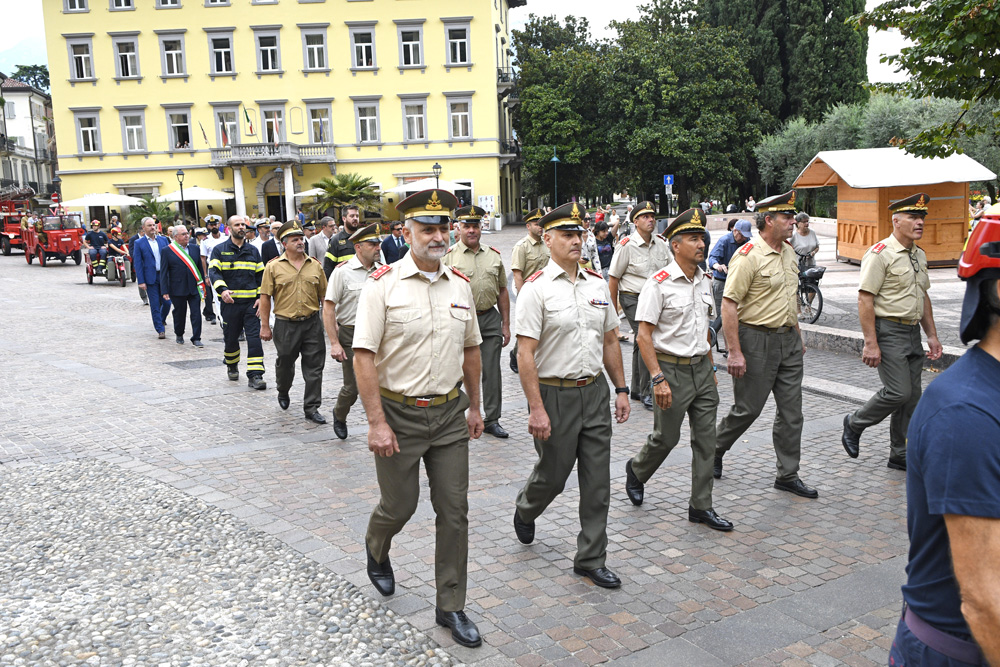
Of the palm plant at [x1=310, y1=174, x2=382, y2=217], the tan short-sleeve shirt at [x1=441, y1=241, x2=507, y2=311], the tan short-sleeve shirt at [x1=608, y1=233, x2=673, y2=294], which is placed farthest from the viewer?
the palm plant at [x1=310, y1=174, x2=382, y2=217]

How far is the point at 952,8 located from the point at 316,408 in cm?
681

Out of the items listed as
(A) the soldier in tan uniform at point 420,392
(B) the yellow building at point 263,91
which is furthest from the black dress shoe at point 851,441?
(B) the yellow building at point 263,91

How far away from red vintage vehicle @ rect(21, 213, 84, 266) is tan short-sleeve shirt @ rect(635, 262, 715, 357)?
3259cm

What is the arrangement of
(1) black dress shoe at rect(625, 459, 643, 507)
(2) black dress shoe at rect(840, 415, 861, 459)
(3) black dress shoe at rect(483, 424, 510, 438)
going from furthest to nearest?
(3) black dress shoe at rect(483, 424, 510, 438), (2) black dress shoe at rect(840, 415, 861, 459), (1) black dress shoe at rect(625, 459, 643, 507)

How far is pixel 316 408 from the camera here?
857cm

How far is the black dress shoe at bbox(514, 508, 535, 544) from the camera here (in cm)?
520

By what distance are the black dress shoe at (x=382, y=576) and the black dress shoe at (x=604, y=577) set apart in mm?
1031

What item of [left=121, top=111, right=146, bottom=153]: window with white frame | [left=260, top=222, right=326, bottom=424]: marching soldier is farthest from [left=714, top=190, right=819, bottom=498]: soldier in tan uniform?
[left=121, top=111, right=146, bottom=153]: window with white frame

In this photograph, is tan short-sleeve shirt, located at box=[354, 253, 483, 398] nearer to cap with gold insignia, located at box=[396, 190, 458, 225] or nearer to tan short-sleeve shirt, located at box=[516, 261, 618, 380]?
cap with gold insignia, located at box=[396, 190, 458, 225]

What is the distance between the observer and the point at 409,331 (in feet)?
14.2

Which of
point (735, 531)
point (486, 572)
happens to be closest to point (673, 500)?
point (735, 531)

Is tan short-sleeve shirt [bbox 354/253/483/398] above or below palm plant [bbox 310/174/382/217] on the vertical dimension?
below

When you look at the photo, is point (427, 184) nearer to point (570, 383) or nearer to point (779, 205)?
point (779, 205)

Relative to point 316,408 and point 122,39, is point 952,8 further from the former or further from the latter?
point 122,39
